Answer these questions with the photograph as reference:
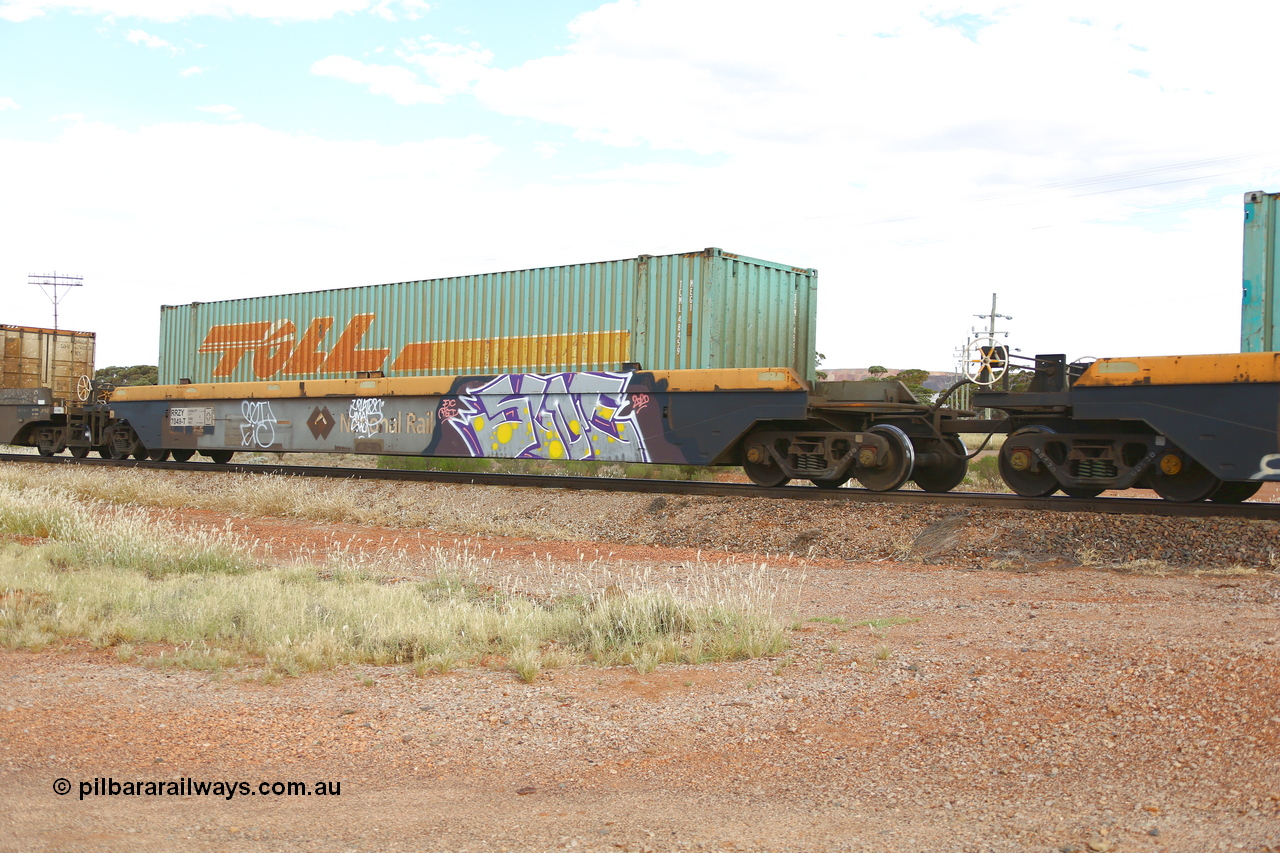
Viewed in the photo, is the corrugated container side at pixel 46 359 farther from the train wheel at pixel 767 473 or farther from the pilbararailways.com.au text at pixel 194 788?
the pilbararailways.com.au text at pixel 194 788

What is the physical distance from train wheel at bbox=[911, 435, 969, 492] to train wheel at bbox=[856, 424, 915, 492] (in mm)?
755

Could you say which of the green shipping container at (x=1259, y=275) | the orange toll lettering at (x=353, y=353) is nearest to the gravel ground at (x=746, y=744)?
the green shipping container at (x=1259, y=275)

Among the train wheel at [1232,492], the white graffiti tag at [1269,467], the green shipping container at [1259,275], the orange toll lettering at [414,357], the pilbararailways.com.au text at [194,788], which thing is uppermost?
the green shipping container at [1259,275]

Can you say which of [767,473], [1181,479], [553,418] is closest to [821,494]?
[767,473]

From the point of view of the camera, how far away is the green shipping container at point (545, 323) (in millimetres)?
14070

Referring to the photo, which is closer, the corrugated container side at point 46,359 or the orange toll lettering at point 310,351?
the orange toll lettering at point 310,351

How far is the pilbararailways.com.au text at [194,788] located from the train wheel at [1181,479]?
9183 mm

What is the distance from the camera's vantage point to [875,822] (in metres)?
3.57

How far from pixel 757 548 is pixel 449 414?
6807mm

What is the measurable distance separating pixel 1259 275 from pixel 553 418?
9.24 metres

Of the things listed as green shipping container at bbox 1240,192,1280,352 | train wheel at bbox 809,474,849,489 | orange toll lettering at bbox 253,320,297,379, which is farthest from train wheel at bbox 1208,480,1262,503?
orange toll lettering at bbox 253,320,297,379

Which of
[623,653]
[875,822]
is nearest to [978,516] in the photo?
[623,653]

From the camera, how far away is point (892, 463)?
41.0ft

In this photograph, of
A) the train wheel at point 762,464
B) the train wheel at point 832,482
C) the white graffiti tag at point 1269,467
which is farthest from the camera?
the train wheel at point 762,464
